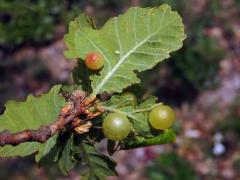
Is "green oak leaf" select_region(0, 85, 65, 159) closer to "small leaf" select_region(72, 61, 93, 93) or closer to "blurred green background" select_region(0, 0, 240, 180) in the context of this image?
→ "small leaf" select_region(72, 61, 93, 93)

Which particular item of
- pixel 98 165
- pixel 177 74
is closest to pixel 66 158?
pixel 98 165

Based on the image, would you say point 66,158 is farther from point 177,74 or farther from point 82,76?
point 177,74

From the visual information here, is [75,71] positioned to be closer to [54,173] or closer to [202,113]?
[54,173]

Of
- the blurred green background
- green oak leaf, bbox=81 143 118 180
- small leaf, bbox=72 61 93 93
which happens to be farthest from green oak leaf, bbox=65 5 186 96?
the blurred green background

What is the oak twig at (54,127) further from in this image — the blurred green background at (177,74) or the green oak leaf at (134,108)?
the blurred green background at (177,74)

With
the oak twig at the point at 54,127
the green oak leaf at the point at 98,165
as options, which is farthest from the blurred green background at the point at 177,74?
the oak twig at the point at 54,127

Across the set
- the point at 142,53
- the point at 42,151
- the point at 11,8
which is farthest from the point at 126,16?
the point at 11,8
